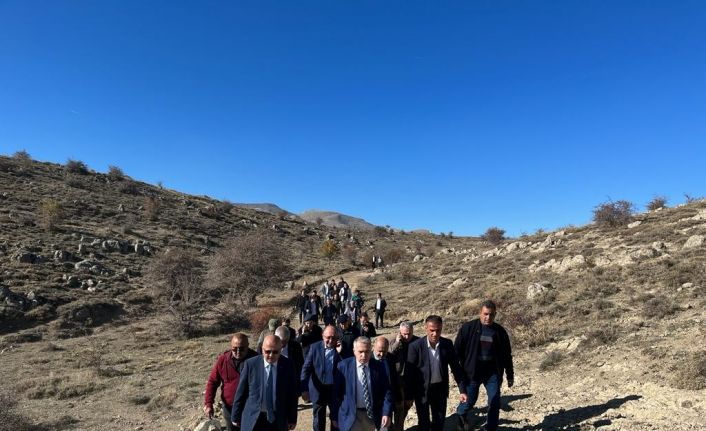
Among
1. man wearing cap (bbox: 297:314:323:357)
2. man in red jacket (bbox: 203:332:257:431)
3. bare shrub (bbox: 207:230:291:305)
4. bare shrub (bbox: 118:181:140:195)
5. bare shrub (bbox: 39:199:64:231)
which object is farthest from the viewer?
bare shrub (bbox: 118:181:140:195)

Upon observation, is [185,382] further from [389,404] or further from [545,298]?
[545,298]

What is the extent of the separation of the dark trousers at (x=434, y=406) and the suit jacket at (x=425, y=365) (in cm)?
5

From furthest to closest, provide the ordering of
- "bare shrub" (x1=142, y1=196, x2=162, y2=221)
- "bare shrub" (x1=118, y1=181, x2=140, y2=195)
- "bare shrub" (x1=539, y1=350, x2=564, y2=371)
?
1. "bare shrub" (x1=118, y1=181, x2=140, y2=195)
2. "bare shrub" (x1=142, y1=196, x2=162, y2=221)
3. "bare shrub" (x1=539, y1=350, x2=564, y2=371)

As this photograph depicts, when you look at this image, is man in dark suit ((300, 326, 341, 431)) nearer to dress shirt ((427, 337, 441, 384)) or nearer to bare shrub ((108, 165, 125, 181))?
dress shirt ((427, 337, 441, 384))

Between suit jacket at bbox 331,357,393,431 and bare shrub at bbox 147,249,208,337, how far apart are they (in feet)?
57.9

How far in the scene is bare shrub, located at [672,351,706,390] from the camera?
734cm

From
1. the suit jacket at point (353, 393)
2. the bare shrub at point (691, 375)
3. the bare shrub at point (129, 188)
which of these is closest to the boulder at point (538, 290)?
the bare shrub at point (691, 375)

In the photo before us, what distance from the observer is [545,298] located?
16.0m

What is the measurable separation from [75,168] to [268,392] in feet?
215

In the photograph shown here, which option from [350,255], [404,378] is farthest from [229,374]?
[350,255]

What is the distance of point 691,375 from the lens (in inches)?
297

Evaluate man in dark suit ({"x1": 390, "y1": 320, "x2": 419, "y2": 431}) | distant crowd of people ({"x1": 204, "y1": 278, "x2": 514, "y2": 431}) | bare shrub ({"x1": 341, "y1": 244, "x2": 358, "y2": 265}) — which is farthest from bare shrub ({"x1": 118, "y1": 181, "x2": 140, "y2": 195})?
man in dark suit ({"x1": 390, "y1": 320, "x2": 419, "y2": 431})

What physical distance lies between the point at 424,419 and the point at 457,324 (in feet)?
35.7

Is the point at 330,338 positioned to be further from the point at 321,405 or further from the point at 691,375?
the point at 691,375
